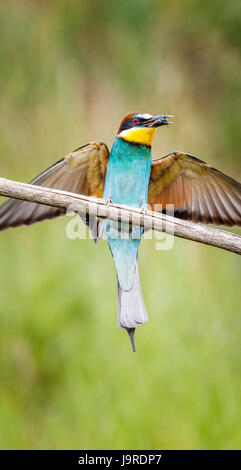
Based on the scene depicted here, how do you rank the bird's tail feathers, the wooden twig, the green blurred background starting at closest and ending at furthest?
1. the wooden twig
2. the bird's tail feathers
3. the green blurred background

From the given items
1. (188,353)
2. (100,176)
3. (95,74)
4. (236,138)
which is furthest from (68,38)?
(188,353)

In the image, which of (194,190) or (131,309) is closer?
(131,309)

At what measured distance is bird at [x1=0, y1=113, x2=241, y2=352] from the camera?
1.67m

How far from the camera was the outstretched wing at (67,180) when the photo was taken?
167cm

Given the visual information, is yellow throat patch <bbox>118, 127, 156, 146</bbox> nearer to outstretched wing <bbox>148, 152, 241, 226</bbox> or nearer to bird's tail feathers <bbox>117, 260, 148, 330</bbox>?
outstretched wing <bbox>148, 152, 241, 226</bbox>

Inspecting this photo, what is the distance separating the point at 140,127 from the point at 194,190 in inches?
10.0

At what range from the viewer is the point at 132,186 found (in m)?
1.72

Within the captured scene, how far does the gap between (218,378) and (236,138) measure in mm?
1127

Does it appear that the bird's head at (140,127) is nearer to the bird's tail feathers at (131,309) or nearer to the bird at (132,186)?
the bird at (132,186)

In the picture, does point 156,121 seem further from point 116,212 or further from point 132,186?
point 116,212

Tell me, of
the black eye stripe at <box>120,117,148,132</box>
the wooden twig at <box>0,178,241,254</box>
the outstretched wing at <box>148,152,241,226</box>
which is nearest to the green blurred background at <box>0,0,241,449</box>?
the outstretched wing at <box>148,152,241,226</box>

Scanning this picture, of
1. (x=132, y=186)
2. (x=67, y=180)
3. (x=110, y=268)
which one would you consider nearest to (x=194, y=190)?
(x=132, y=186)

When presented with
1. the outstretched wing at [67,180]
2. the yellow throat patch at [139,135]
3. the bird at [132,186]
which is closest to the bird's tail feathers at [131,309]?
the bird at [132,186]

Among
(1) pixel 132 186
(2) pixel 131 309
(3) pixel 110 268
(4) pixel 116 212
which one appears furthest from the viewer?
(3) pixel 110 268
